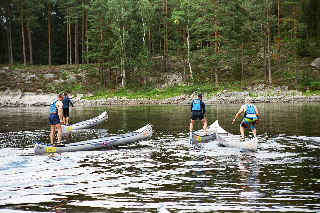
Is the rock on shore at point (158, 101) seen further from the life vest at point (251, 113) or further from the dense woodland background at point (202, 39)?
the life vest at point (251, 113)

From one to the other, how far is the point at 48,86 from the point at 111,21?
1382cm

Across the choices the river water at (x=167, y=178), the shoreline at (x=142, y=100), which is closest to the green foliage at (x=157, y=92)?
the shoreline at (x=142, y=100)

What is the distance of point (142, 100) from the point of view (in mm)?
53781

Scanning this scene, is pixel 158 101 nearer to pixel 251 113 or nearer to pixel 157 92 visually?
pixel 157 92

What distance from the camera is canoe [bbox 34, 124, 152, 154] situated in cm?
1744

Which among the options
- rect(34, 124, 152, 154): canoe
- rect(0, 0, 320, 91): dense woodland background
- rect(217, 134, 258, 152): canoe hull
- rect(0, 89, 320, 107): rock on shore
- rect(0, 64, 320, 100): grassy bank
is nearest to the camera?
rect(217, 134, 258, 152): canoe hull

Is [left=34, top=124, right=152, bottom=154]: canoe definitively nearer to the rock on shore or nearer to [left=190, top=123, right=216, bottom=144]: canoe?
[left=190, top=123, right=216, bottom=144]: canoe

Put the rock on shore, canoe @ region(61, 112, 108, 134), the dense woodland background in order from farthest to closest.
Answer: the dense woodland background
the rock on shore
canoe @ region(61, 112, 108, 134)

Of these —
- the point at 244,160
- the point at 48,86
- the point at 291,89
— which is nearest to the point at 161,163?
the point at 244,160

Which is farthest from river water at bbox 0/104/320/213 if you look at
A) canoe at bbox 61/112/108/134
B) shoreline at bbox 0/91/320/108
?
shoreline at bbox 0/91/320/108

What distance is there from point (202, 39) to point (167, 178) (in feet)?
156

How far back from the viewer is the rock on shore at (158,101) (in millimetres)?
48328

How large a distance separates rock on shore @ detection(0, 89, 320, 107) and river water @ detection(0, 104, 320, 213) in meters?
28.1

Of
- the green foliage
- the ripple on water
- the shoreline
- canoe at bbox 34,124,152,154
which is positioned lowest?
the ripple on water
